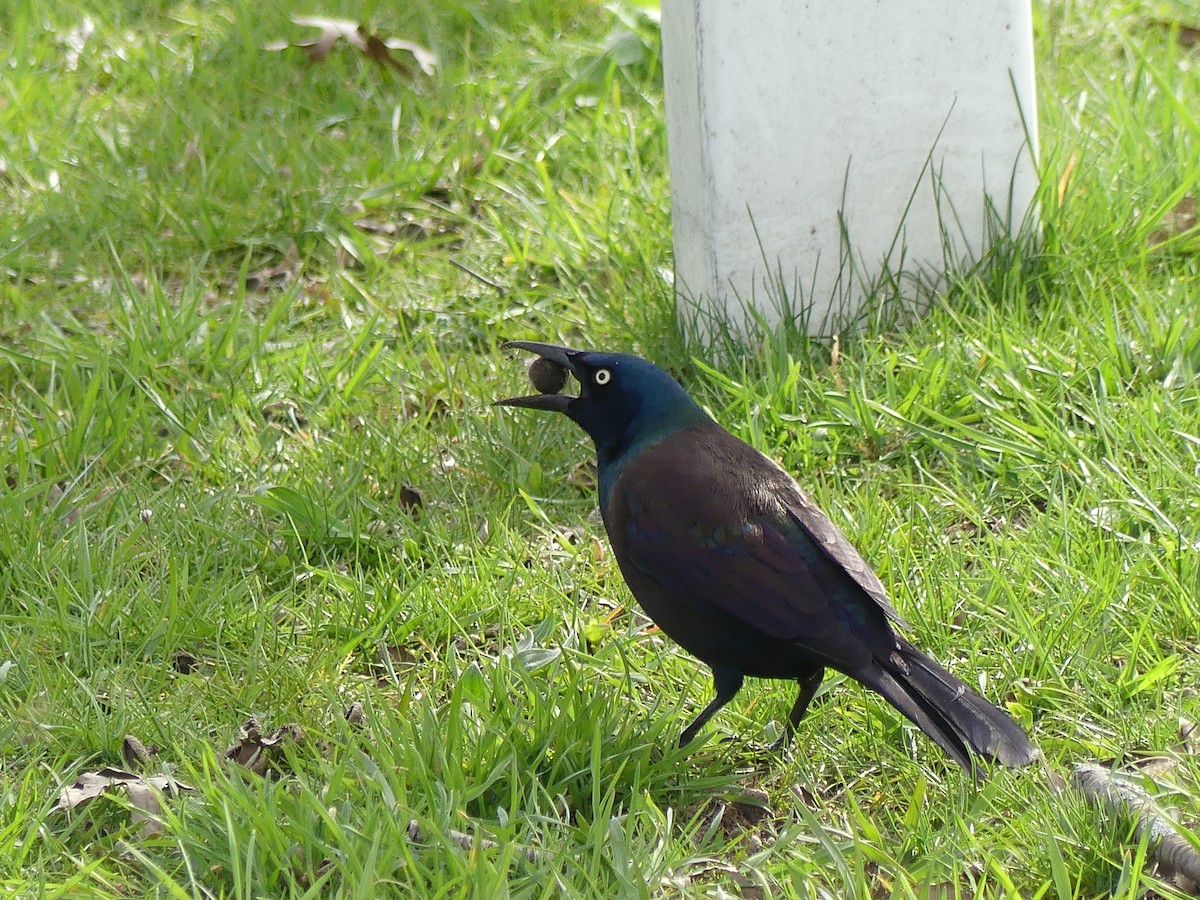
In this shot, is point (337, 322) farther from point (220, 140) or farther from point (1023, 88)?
point (1023, 88)

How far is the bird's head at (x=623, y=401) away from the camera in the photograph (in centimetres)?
297

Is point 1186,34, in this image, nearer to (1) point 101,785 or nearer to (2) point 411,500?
(2) point 411,500

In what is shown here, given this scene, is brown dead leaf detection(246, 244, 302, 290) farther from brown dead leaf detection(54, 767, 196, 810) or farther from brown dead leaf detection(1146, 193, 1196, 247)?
brown dead leaf detection(1146, 193, 1196, 247)

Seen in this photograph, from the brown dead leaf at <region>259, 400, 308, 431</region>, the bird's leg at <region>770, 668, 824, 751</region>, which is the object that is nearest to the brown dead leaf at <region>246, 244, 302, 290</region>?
the brown dead leaf at <region>259, 400, 308, 431</region>

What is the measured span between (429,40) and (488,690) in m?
3.44

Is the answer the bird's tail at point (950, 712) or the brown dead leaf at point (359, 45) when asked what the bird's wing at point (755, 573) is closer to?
the bird's tail at point (950, 712)

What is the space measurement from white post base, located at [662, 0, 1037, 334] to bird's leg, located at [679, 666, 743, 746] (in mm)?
1372

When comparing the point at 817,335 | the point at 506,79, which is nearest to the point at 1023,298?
the point at 817,335

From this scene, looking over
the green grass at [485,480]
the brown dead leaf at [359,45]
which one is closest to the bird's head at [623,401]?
the green grass at [485,480]

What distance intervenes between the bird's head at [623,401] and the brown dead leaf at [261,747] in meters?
0.79

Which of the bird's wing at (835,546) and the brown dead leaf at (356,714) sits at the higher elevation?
the bird's wing at (835,546)

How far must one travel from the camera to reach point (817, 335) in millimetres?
4000

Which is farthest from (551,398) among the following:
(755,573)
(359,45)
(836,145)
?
(359,45)

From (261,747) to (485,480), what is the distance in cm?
107
